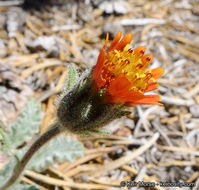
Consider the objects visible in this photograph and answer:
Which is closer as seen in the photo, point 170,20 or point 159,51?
point 159,51

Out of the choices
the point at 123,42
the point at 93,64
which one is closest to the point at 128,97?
the point at 123,42

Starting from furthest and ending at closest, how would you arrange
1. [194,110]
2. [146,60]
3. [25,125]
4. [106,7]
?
[106,7]
[194,110]
[25,125]
[146,60]

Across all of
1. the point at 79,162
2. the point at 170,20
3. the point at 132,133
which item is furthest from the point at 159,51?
the point at 79,162

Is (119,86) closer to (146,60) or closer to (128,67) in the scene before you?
(128,67)

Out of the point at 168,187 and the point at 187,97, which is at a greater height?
the point at 187,97

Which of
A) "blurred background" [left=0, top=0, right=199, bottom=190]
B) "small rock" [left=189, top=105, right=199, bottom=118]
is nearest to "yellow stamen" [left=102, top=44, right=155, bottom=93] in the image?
"blurred background" [left=0, top=0, right=199, bottom=190]

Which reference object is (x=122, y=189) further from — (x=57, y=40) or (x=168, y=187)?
(x=57, y=40)
